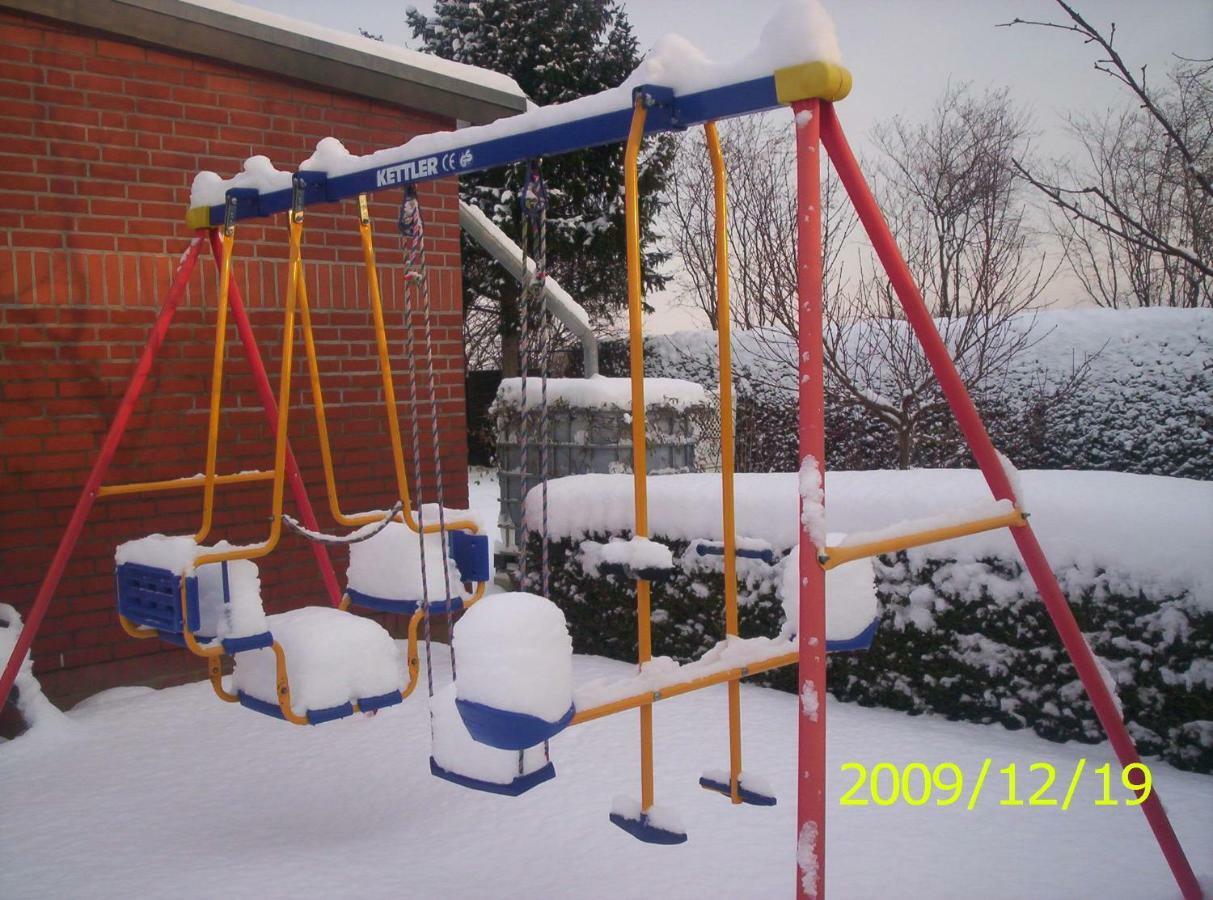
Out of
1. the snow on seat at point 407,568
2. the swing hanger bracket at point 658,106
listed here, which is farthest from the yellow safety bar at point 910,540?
the snow on seat at point 407,568

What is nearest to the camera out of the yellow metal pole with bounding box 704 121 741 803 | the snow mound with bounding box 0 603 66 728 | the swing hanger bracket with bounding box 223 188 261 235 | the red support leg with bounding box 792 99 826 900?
the red support leg with bounding box 792 99 826 900

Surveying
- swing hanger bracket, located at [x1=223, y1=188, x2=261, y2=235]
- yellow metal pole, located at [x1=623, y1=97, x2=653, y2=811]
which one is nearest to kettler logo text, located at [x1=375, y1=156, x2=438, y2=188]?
swing hanger bracket, located at [x1=223, y1=188, x2=261, y2=235]

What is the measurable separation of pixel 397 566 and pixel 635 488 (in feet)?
4.49

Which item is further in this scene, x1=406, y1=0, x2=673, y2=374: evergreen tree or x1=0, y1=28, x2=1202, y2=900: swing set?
x1=406, y1=0, x2=673, y2=374: evergreen tree

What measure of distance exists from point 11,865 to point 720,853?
2.17 m

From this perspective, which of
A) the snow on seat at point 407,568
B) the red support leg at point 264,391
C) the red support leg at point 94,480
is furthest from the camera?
the red support leg at point 264,391

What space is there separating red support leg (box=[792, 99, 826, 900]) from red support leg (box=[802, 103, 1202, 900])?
173mm

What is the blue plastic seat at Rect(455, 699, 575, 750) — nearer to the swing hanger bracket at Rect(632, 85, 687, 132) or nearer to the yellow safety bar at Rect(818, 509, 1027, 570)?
the yellow safety bar at Rect(818, 509, 1027, 570)

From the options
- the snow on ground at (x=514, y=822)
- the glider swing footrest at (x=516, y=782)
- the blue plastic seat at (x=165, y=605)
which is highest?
the blue plastic seat at (x=165, y=605)

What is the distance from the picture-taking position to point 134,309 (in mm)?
4543

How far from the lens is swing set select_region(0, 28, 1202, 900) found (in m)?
2.03

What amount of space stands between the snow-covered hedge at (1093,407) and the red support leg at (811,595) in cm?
642

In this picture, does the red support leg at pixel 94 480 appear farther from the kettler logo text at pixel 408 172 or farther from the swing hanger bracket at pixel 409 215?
the swing hanger bracket at pixel 409 215

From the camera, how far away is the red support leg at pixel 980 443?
7.20 ft
